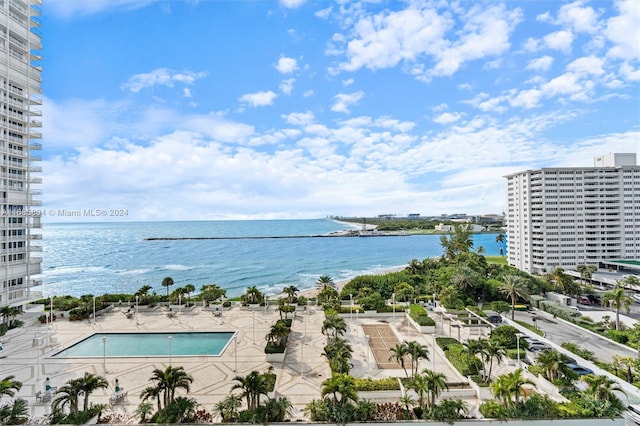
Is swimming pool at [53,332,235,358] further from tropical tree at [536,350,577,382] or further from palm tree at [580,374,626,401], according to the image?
palm tree at [580,374,626,401]

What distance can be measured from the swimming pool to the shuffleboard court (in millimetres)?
13130

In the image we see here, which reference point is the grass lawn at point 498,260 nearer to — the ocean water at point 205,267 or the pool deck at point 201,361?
the ocean water at point 205,267

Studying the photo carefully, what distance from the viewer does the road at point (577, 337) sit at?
27.4 meters

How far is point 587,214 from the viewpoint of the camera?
59.6m

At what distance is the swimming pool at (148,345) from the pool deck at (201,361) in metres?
0.92

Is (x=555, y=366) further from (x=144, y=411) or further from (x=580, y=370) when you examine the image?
(x=144, y=411)

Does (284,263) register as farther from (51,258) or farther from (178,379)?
(51,258)

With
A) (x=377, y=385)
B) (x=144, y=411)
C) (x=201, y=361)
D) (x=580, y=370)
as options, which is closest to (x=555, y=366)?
(x=580, y=370)

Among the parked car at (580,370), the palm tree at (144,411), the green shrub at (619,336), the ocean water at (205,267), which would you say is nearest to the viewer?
the palm tree at (144,411)

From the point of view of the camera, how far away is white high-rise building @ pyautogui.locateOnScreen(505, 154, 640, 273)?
192 ft

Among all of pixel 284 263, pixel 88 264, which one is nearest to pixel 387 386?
pixel 284 263

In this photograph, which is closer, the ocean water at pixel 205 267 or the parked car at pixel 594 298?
the parked car at pixel 594 298

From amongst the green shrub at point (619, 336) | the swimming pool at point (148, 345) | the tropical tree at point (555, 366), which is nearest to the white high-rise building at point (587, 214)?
the green shrub at point (619, 336)

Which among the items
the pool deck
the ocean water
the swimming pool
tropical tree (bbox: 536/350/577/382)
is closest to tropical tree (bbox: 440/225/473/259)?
the ocean water
